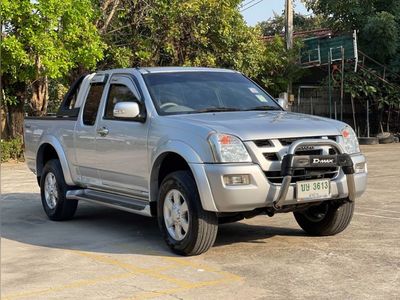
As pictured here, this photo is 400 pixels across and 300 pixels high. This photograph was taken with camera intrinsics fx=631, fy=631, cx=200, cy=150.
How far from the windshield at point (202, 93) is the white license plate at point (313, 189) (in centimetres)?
142

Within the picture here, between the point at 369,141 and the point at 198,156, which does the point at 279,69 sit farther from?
the point at 198,156

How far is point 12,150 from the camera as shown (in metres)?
18.7

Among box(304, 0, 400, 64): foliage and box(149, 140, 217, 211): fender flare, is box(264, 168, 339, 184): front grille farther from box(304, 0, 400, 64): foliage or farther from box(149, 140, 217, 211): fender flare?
box(304, 0, 400, 64): foliage

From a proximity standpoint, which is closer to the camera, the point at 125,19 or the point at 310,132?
the point at 310,132

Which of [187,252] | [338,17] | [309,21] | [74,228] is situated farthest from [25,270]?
[309,21]

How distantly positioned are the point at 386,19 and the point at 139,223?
679 inches

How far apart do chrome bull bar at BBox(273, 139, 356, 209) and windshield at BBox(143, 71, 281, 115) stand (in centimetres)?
129

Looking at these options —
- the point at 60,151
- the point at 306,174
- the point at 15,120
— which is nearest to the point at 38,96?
the point at 15,120

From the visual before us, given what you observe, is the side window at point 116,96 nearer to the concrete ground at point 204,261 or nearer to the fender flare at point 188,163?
the fender flare at point 188,163

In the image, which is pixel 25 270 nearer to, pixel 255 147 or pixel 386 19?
pixel 255 147

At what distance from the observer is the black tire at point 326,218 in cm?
692

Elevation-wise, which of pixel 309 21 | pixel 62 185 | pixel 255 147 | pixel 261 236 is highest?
pixel 309 21

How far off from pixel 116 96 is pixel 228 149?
2347mm

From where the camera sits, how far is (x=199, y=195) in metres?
6.03
